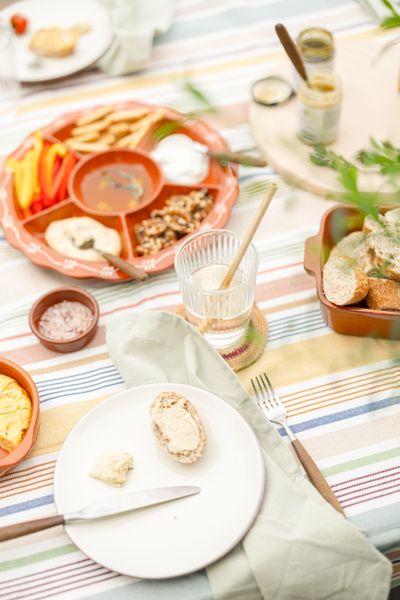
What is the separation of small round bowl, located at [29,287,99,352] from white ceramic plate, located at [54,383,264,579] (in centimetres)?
20

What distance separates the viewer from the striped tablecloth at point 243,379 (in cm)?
113

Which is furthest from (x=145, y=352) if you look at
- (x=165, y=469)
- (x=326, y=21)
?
(x=326, y=21)

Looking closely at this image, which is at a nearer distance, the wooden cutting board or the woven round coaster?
the woven round coaster

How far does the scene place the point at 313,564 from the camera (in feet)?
3.49

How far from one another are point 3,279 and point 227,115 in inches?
31.2

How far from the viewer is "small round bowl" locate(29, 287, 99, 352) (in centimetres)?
141

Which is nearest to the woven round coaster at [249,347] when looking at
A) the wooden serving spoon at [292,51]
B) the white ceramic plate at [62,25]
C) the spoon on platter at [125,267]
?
the spoon on platter at [125,267]

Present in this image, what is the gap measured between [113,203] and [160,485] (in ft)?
2.65

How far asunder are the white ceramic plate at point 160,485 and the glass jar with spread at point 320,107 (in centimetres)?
81

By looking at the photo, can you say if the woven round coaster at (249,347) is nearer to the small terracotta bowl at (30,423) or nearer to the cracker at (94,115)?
the small terracotta bowl at (30,423)

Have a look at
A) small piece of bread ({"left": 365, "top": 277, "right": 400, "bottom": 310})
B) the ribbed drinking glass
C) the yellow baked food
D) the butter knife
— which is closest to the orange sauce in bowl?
the ribbed drinking glass

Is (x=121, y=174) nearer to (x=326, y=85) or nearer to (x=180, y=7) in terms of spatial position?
(x=326, y=85)

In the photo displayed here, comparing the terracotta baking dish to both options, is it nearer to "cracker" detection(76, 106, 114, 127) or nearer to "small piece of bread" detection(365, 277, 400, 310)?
"small piece of bread" detection(365, 277, 400, 310)

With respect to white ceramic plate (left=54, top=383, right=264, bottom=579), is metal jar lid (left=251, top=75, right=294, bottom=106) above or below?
above
